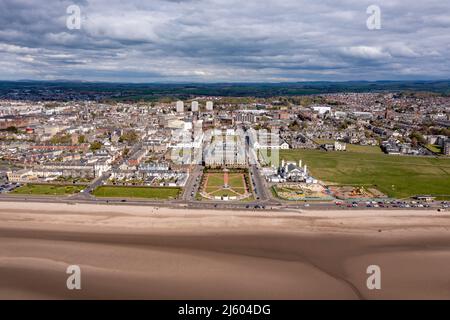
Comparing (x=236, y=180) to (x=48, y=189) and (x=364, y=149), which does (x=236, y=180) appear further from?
(x=364, y=149)

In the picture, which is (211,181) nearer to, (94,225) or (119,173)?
(119,173)

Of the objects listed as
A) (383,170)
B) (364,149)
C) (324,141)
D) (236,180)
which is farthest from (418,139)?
(236,180)

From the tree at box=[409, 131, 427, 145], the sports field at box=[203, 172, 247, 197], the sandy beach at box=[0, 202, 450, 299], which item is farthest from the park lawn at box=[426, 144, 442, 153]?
the sports field at box=[203, 172, 247, 197]

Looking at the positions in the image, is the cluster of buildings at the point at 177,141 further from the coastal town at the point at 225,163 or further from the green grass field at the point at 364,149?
the green grass field at the point at 364,149

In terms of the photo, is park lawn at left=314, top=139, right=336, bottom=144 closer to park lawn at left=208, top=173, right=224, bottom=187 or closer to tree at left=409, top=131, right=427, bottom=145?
tree at left=409, top=131, right=427, bottom=145

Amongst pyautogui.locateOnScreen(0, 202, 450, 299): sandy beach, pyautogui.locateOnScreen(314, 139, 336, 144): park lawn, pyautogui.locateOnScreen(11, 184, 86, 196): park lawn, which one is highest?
pyautogui.locateOnScreen(314, 139, 336, 144): park lawn
